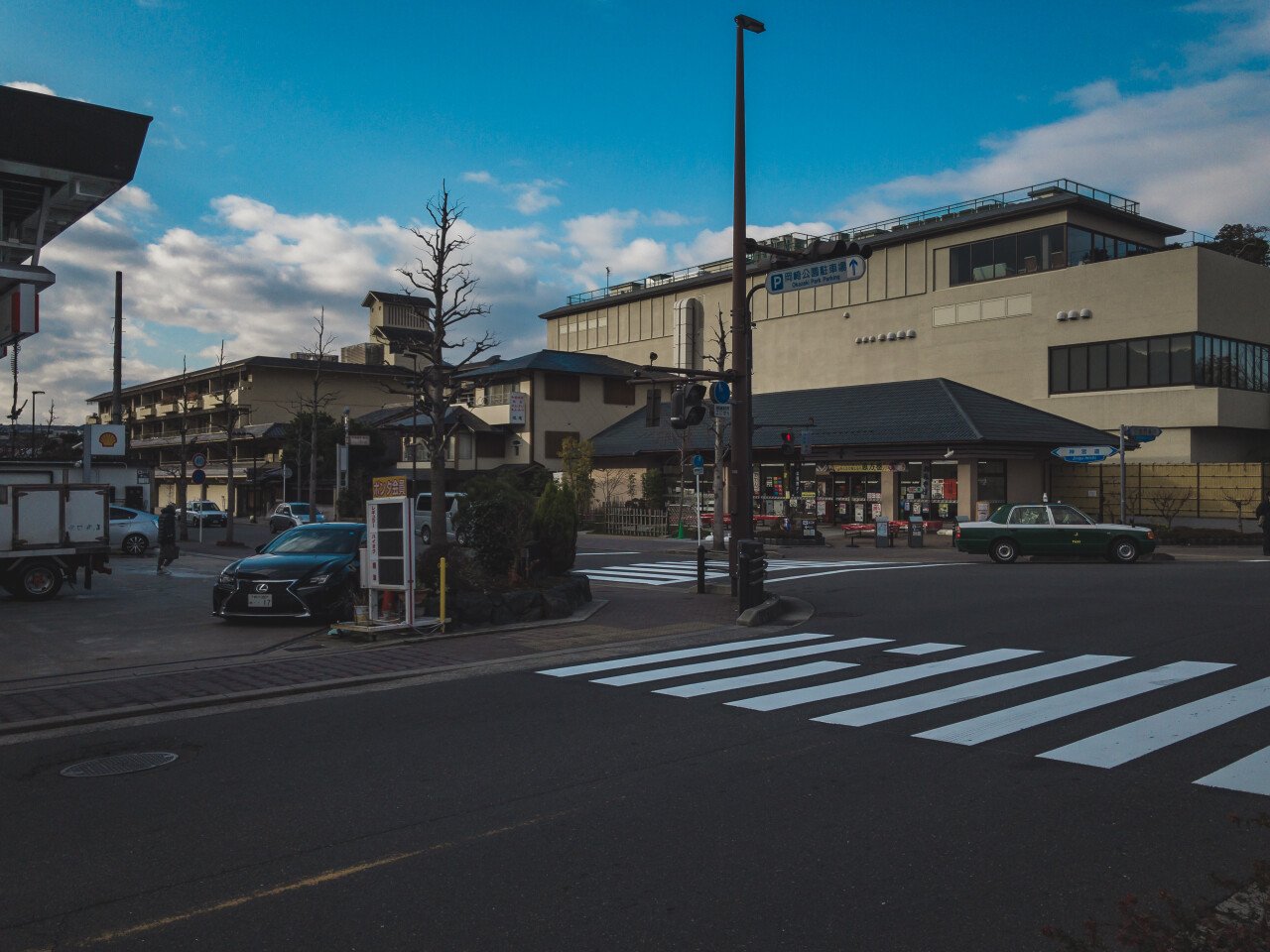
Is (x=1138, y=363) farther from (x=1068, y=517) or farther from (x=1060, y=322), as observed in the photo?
(x=1068, y=517)

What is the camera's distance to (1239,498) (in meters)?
34.4

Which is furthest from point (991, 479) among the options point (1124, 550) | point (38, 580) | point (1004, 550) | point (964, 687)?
point (38, 580)

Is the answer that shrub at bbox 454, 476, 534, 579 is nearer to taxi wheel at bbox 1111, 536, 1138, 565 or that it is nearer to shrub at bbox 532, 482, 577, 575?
shrub at bbox 532, 482, 577, 575

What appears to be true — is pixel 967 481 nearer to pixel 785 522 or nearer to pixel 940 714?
pixel 785 522

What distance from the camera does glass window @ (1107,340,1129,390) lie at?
37781 millimetres

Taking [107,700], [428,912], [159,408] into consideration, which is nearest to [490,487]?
[107,700]

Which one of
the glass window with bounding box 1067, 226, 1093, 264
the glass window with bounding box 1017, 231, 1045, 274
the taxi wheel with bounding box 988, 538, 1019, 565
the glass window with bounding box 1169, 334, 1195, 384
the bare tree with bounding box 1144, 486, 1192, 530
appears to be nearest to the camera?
the taxi wheel with bounding box 988, 538, 1019, 565

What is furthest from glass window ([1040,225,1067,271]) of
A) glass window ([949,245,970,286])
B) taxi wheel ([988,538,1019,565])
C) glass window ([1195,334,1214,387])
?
taxi wheel ([988,538,1019,565])

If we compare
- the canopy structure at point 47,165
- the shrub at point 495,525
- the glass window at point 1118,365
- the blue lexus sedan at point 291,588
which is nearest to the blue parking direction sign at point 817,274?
the shrub at point 495,525

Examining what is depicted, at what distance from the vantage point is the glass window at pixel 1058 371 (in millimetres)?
39719

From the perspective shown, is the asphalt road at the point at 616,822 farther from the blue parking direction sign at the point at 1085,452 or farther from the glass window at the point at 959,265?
the glass window at the point at 959,265

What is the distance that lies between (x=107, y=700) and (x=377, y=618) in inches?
167

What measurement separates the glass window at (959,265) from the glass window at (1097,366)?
22.4ft

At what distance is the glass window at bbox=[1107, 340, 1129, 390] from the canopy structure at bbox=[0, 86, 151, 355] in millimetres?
35274
